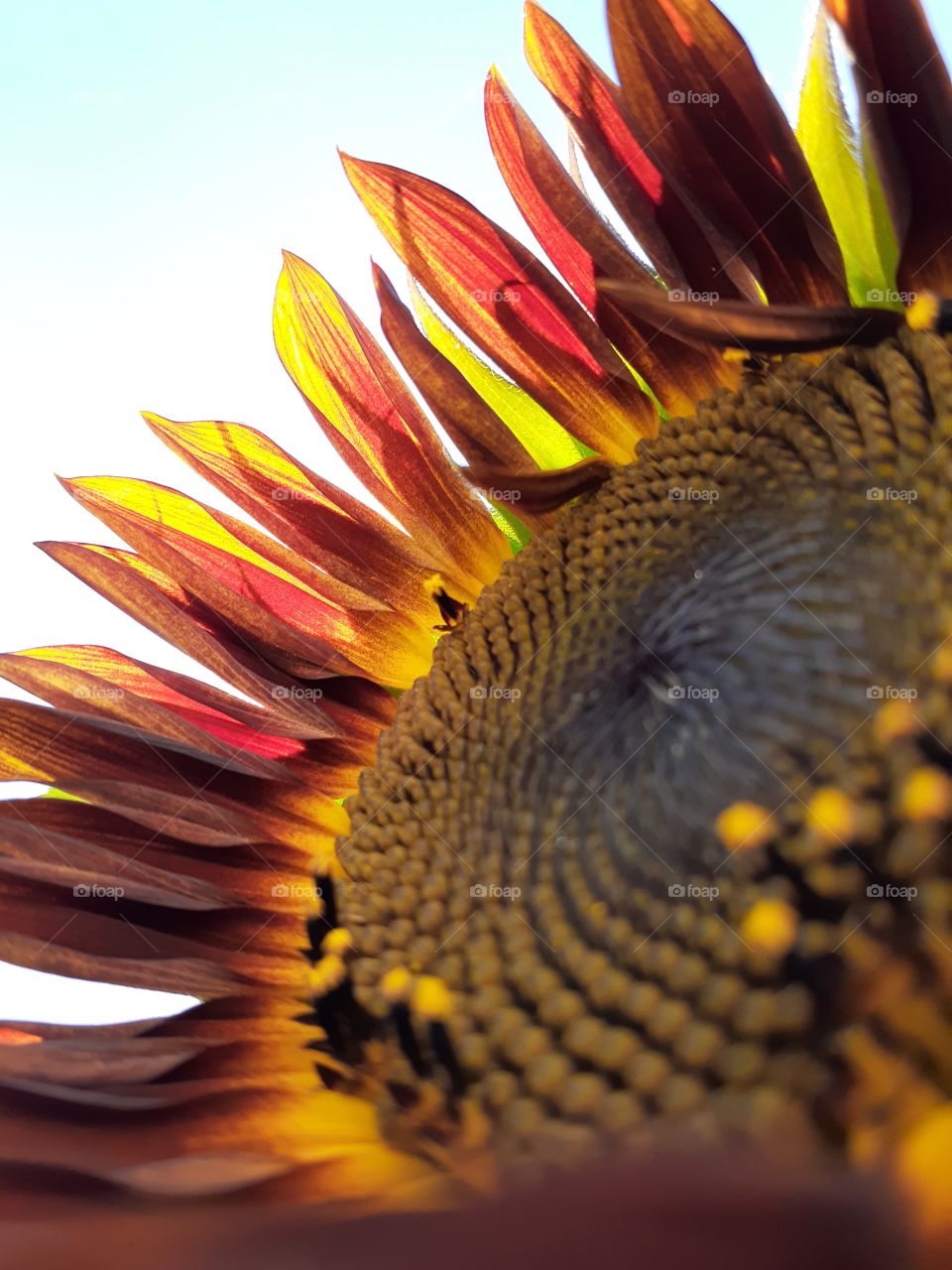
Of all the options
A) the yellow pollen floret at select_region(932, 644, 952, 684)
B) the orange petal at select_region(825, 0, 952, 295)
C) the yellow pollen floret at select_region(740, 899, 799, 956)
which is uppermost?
the orange petal at select_region(825, 0, 952, 295)

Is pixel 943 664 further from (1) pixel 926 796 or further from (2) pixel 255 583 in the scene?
(2) pixel 255 583

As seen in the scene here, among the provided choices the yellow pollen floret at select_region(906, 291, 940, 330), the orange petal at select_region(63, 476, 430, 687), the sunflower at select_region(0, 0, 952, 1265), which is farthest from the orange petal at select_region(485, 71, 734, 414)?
the orange petal at select_region(63, 476, 430, 687)

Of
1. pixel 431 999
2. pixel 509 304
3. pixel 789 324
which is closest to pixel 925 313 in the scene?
pixel 789 324

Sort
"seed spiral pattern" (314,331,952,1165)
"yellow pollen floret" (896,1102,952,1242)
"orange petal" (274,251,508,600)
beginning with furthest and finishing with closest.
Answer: "orange petal" (274,251,508,600), "seed spiral pattern" (314,331,952,1165), "yellow pollen floret" (896,1102,952,1242)

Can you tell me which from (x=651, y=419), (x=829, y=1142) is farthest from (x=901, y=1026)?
(x=651, y=419)

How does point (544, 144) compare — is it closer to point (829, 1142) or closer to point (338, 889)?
point (338, 889)

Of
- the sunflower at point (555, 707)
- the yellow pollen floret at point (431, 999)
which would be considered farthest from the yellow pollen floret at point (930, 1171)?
the yellow pollen floret at point (431, 999)

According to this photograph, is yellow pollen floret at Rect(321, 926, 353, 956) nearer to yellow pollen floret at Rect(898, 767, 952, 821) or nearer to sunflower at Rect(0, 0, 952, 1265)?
sunflower at Rect(0, 0, 952, 1265)

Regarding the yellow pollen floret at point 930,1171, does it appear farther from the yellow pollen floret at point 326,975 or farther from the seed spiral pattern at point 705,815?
the yellow pollen floret at point 326,975
